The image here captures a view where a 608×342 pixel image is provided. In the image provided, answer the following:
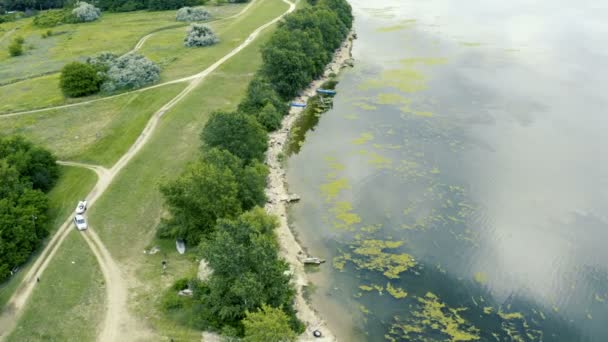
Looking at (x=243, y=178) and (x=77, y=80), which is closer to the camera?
(x=243, y=178)

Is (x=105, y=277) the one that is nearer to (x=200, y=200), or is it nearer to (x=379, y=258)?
(x=200, y=200)

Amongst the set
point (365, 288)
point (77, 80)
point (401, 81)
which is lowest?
point (365, 288)

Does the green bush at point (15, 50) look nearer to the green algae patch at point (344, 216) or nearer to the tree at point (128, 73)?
the tree at point (128, 73)

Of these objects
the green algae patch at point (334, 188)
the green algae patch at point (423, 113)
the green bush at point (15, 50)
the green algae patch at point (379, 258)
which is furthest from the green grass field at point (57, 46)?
the green algae patch at point (379, 258)

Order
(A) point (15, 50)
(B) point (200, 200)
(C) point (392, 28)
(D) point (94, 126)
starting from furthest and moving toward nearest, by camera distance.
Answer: (C) point (392, 28) < (A) point (15, 50) < (D) point (94, 126) < (B) point (200, 200)

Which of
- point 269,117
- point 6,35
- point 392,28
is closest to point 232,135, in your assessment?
point 269,117

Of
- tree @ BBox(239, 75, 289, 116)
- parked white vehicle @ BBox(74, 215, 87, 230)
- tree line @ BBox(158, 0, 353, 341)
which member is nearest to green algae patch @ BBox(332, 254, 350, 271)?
tree line @ BBox(158, 0, 353, 341)

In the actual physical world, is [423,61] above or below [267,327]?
above
